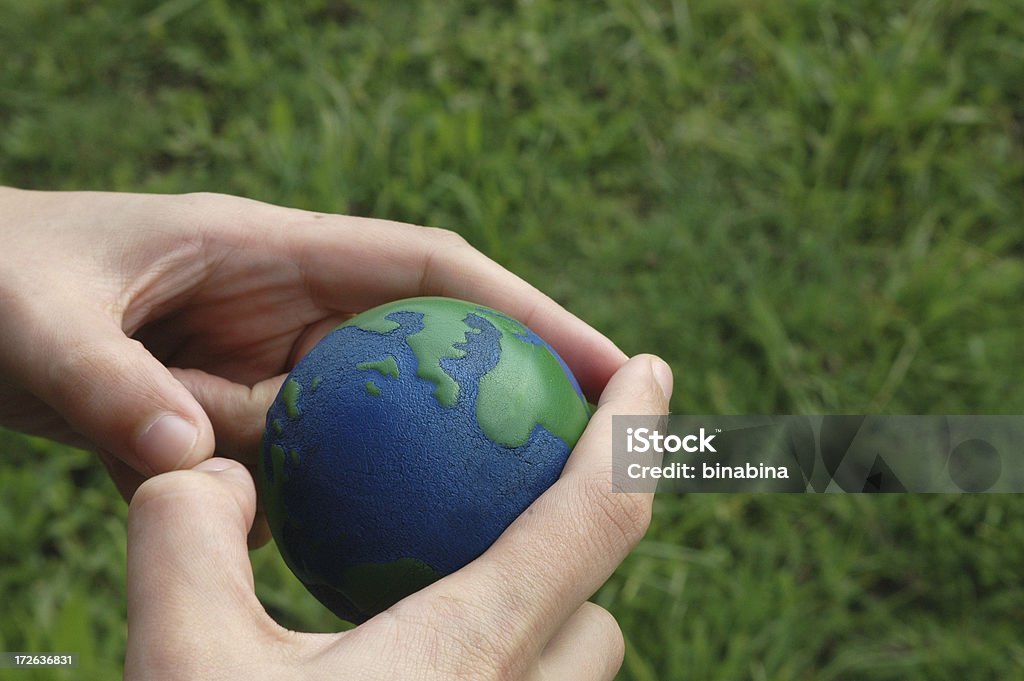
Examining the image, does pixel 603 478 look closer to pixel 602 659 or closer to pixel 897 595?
pixel 602 659

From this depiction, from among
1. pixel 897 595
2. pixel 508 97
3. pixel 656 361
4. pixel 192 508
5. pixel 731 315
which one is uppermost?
pixel 192 508

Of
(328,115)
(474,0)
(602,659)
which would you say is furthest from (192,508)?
(474,0)

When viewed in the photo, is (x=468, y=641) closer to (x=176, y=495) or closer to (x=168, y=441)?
(x=176, y=495)

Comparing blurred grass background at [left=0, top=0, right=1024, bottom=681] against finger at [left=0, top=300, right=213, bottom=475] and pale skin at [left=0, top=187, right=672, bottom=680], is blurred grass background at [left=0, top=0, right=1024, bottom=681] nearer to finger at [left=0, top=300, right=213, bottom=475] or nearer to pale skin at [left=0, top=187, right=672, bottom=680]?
pale skin at [left=0, top=187, right=672, bottom=680]

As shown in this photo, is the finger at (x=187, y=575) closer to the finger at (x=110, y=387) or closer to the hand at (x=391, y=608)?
the hand at (x=391, y=608)

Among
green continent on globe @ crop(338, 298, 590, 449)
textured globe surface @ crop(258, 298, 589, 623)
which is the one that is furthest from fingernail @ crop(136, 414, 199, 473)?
green continent on globe @ crop(338, 298, 590, 449)

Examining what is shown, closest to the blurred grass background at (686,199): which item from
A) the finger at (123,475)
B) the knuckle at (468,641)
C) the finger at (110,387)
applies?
the finger at (123,475)
